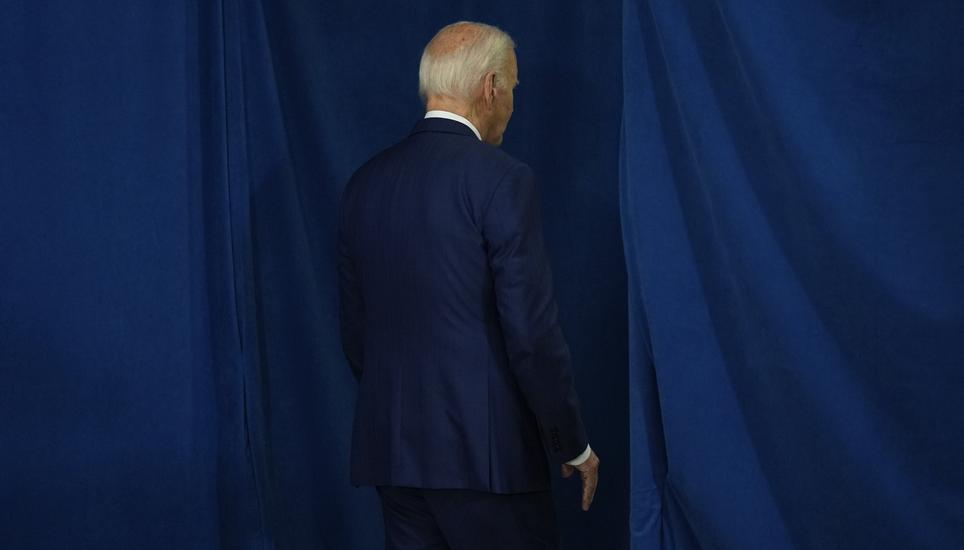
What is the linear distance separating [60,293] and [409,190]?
0.97 metres

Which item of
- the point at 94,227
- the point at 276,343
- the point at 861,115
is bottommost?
the point at 276,343

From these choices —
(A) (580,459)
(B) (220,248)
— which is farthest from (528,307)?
(B) (220,248)

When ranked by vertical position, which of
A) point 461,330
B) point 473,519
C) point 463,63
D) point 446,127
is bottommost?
point 473,519

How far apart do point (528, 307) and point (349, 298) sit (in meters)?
0.46

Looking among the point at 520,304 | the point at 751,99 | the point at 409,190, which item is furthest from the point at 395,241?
the point at 751,99

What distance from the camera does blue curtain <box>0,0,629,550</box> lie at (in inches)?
90.3

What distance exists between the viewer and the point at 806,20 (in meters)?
1.77

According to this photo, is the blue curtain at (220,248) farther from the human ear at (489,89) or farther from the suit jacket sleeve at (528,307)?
the suit jacket sleeve at (528,307)

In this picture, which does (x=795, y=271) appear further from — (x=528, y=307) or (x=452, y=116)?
(x=452, y=116)

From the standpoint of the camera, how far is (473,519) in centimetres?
186

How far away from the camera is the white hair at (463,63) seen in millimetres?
1896

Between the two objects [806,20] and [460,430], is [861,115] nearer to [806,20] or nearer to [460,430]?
[806,20]

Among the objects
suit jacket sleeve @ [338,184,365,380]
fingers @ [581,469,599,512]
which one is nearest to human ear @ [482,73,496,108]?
suit jacket sleeve @ [338,184,365,380]

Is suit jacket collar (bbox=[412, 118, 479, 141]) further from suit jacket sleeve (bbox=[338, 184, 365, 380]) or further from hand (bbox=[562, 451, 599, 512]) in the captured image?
hand (bbox=[562, 451, 599, 512])
